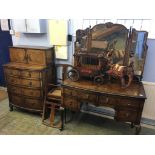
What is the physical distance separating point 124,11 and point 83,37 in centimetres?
165

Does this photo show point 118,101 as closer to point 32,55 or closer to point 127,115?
point 127,115

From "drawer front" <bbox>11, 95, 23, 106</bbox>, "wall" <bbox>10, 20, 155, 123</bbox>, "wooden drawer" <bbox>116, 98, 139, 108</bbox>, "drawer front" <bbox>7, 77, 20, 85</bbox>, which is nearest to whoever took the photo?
"wooden drawer" <bbox>116, 98, 139, 108</bbox>

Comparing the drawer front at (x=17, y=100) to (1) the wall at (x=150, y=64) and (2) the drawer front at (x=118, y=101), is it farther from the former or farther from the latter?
(1) the wall at (x=150, y=64)

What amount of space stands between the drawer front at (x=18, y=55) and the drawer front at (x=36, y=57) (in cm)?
10

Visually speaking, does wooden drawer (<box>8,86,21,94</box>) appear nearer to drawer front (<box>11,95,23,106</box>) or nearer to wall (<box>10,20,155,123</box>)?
drawer front (<box>11,95,23,106</box>)

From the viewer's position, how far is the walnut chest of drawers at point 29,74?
2334mm

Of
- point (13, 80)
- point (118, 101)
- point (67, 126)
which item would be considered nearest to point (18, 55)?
point (13, 80)

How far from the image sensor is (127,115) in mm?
1791

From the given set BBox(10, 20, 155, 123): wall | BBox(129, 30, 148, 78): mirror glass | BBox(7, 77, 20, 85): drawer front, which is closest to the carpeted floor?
BBox(7, 77, 20, 85): drawer front

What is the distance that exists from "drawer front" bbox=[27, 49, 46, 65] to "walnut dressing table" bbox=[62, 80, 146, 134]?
622mm

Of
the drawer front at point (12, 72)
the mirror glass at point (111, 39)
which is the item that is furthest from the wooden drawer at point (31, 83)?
the mirror glass at point (111, 39)

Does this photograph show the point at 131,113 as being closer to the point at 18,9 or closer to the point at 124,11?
the point at 124,11

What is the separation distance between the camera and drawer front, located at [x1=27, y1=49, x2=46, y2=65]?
7.79 feet

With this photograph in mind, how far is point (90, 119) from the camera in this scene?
257 centimetres
